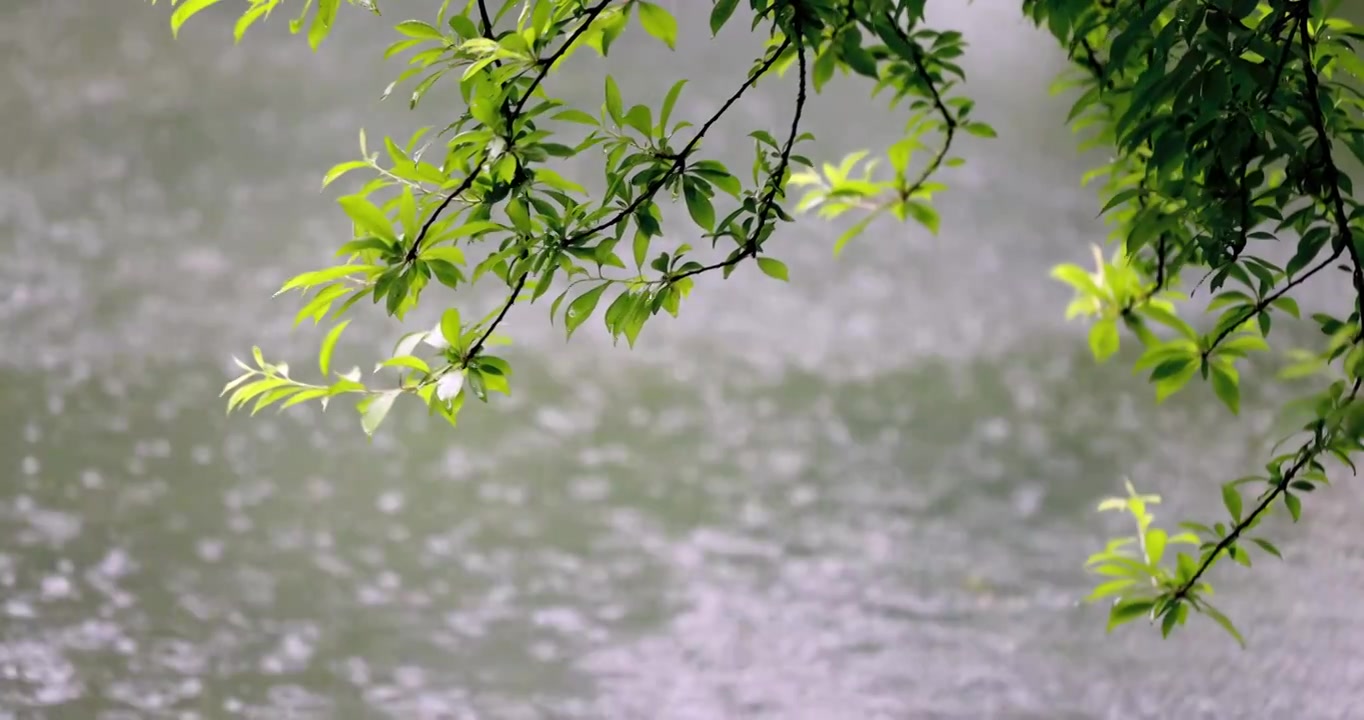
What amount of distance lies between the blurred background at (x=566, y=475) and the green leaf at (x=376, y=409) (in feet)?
3.69

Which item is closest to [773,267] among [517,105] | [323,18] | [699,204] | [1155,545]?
[699,204]

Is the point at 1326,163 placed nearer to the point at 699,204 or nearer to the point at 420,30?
the point at 699,204

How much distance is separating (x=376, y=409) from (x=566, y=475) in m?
1.87

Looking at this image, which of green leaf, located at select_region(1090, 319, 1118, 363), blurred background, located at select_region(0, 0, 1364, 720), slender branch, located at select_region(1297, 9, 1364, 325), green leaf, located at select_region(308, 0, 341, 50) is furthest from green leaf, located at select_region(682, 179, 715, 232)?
blurred background, located at select_region(0, 0, 1364, 720)

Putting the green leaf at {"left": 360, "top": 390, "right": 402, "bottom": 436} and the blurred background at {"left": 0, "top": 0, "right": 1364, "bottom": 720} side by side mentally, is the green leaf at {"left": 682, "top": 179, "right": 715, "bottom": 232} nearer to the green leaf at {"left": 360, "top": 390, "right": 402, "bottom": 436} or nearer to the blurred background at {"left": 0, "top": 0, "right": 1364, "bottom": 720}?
the green leaf at {"left": 360, "top": 390, "right": 402, "bottom": 436}

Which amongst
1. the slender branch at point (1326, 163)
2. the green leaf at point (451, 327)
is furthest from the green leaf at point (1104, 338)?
the green leaf at point (451, 327)

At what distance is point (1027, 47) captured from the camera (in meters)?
4.93

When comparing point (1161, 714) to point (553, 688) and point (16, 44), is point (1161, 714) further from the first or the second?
point (16, 44)

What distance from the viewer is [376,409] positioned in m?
0.60

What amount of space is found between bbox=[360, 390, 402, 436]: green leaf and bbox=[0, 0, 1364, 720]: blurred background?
1.12 m

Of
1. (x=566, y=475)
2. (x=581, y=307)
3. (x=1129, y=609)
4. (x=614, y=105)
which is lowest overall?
(x=1129, y=609)

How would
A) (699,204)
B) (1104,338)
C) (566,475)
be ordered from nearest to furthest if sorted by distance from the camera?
(699,204), (1104,338), (566,475)

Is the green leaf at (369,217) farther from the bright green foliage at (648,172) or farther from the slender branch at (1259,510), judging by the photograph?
the slender branch at (1259,510)

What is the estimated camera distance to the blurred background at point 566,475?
171cm
